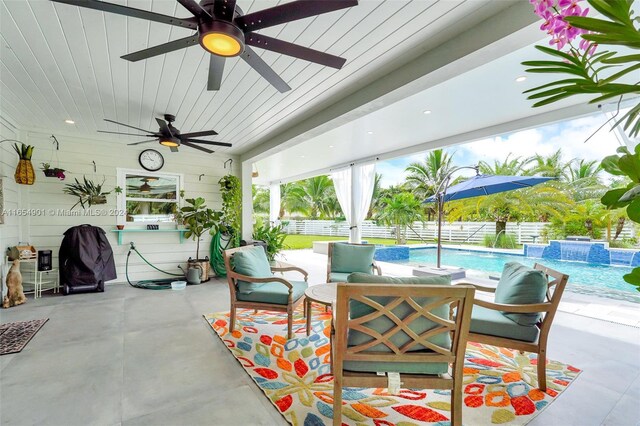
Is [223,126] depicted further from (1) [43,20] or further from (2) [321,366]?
(2) [321,366]

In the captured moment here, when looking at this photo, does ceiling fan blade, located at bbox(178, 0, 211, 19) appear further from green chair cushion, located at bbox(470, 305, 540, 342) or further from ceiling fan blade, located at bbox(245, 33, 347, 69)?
green chair cushion, located at bbox(470, 305, 540, 342)

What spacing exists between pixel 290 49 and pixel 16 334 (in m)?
3.89

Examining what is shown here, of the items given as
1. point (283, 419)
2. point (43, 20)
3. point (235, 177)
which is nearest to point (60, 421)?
point (283, 419)

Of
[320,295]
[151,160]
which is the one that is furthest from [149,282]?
[320,295]

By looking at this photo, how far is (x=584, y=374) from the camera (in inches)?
89.9

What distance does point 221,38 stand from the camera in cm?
174

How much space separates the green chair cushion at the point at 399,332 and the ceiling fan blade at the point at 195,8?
1701mm

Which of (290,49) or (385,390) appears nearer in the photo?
(290,49)

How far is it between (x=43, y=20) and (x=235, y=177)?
3.98m

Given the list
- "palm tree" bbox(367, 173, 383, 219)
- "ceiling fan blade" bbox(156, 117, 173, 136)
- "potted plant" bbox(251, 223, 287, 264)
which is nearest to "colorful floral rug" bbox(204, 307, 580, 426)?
"ceiling fan blade" bbox(156, 117, 173, 136)

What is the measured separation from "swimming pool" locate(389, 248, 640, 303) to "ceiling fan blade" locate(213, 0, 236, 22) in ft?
13.8

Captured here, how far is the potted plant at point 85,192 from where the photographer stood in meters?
4.76

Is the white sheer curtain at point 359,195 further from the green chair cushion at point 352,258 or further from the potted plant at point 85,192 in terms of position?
the potted plant at point 85,192

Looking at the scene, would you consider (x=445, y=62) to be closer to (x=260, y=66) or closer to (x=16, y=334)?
(x=260, y=66)
